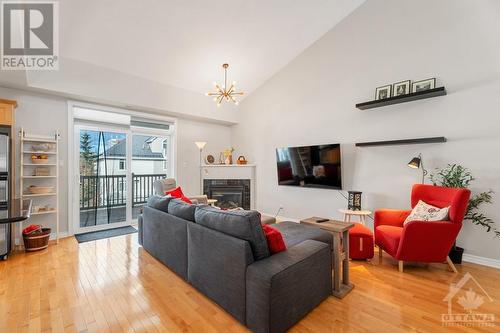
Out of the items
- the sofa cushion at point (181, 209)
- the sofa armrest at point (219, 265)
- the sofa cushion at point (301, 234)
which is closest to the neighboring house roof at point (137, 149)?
the sofa cushion at point (181, 209)

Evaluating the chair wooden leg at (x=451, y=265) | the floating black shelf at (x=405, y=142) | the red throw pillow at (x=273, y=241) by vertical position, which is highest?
the floating black shelf at (x=405, y=142)

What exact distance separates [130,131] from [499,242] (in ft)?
21.1

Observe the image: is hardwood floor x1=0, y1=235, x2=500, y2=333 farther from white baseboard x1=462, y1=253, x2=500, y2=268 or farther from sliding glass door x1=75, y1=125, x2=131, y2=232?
sliding glass door x1=75, y1=125, x2=131, y2=232

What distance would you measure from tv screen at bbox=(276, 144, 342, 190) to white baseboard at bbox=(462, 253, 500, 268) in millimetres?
1918

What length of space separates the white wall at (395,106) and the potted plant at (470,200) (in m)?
0.07

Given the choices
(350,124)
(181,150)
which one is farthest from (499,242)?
(181,150)

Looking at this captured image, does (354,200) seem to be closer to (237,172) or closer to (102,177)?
(237,172)

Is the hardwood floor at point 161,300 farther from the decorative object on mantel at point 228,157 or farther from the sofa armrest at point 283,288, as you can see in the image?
the decorative object on mantel at point 228,157

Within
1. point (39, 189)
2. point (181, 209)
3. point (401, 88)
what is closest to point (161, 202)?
point (181, 209)

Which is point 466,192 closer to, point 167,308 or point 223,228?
point 223,228

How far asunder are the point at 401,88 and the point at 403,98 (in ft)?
0.91

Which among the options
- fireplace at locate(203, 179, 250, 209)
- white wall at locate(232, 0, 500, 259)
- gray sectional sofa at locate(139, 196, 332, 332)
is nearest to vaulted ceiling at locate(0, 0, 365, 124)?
white wall at locate(232, 0, 500, 259)

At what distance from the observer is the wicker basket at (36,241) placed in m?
3.44

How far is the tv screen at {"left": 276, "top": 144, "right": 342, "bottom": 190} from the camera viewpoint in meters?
4.29
